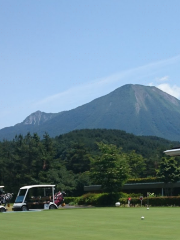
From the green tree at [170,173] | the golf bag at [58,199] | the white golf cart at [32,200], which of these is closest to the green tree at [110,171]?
the golf bag at [58,199]

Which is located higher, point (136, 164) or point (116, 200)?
point (136, 164)

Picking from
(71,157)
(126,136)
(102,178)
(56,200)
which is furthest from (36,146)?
(126,136)

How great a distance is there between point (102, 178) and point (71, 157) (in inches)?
1640

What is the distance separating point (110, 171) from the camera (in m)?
41.6

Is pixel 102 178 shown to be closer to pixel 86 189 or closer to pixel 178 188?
pixel 178 188

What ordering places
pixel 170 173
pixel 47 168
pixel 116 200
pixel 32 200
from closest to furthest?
1. pixel 32 200
2. pixel 116 200
3. pixel 170 173
4. pixel 47 168

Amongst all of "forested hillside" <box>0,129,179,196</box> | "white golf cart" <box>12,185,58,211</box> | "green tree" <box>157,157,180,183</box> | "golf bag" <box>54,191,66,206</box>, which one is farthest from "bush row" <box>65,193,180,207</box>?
"forested hillside" <box>0,129,179,196</box>

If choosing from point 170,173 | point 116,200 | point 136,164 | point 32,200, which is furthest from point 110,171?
point 136,164

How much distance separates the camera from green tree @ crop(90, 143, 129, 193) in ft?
137

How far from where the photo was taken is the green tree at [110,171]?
41.7 metres

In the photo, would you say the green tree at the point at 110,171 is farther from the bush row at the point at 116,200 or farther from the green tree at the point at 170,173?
the green tree at the point at 170,173

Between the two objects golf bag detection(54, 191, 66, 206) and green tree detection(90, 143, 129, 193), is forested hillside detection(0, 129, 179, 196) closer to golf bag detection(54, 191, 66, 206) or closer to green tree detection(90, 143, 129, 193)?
green tree detection(90, 143, 129, 193)

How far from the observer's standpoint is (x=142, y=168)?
73.9 m

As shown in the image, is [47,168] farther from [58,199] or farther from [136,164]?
[58,199]
